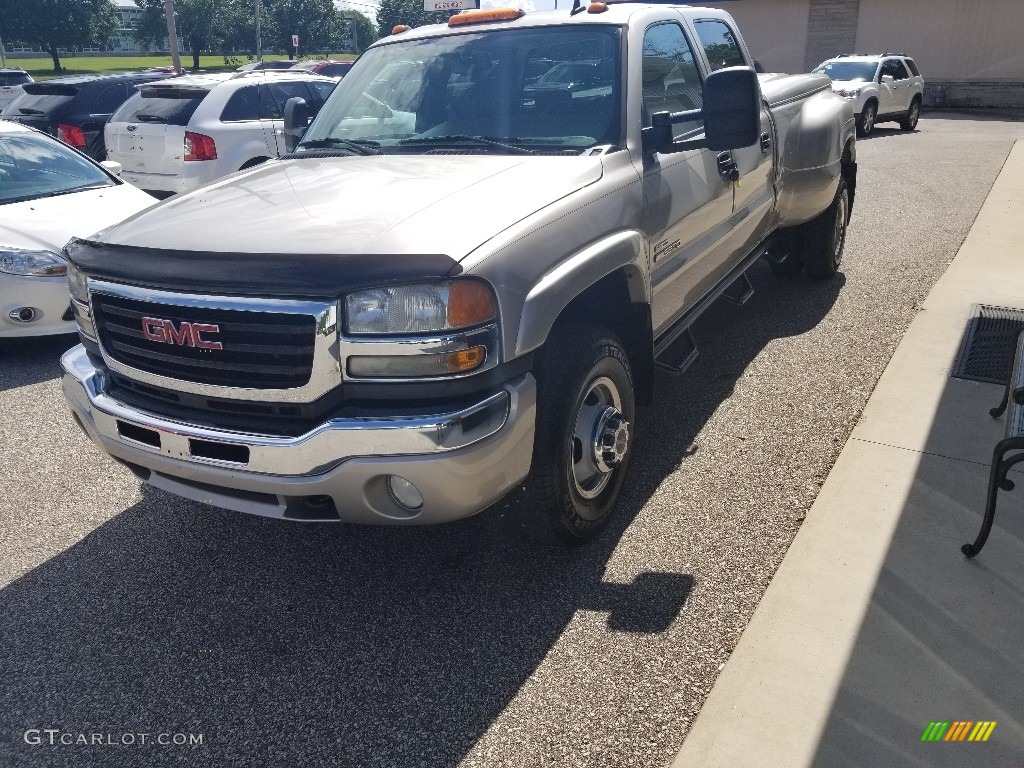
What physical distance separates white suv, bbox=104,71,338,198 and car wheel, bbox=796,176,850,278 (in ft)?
16.2

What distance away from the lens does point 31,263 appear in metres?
5.69

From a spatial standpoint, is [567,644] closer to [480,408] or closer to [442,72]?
[480,408]

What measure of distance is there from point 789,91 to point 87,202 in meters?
5.06

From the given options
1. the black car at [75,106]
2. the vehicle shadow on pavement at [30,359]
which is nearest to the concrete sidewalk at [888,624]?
the vehicle shadow on pavement at [30,359]

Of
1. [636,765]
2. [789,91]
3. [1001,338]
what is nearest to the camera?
[636,765]

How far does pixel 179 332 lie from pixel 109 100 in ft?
37.8

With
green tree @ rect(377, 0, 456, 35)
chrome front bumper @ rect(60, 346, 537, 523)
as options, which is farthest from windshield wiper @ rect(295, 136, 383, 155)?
green tree @ rect(377, 0, 456, 35)

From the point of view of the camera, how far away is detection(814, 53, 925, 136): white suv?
59.3ft

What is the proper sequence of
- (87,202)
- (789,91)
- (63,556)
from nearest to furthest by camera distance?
(63,556), (789,91), (87,202)

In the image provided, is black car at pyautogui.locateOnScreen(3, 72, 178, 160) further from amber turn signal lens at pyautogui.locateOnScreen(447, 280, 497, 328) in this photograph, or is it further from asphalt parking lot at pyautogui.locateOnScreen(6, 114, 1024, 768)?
amber turn signal lens at pyautogui.locateOnScreen(447, 280, 497, 328)

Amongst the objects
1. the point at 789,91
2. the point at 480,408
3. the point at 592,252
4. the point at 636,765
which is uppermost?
the point at 789,91

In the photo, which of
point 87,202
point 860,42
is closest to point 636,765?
point 87,202

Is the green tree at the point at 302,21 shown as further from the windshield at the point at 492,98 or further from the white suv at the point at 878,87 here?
the windshield at the point at 492,98

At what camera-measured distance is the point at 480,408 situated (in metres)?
2.60
